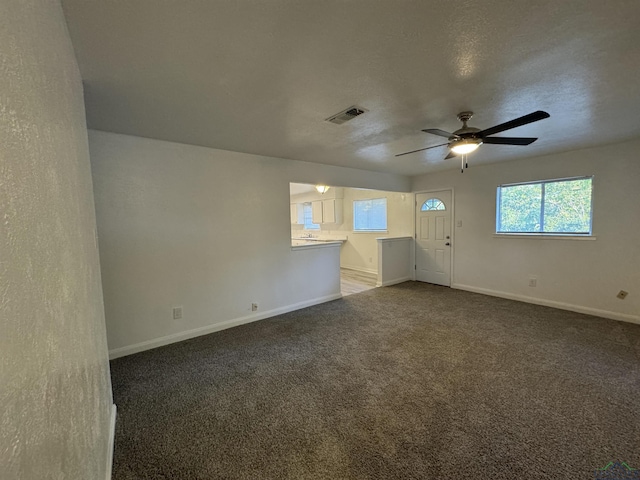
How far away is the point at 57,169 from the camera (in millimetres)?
980

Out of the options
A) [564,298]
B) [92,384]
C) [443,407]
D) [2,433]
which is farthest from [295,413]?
[564,298]

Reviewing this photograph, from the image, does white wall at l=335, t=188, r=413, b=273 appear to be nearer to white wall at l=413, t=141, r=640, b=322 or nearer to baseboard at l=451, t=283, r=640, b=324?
white wall at l=413, t=141, r=640, b=322

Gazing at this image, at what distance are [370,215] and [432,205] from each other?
1.70 meters

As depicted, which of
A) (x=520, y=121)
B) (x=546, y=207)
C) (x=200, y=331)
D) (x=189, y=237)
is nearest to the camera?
(x=520, y=121)

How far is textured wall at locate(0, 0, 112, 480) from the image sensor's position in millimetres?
489

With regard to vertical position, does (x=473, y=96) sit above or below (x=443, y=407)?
above

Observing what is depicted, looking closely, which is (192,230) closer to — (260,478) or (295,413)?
(295,413)

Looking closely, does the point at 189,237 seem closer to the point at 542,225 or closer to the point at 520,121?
the point at 520,121

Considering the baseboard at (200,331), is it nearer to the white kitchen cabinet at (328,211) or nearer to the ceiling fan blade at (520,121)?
the ceiling fan blade at (520,121)

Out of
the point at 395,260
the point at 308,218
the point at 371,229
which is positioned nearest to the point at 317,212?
the point at 308,218

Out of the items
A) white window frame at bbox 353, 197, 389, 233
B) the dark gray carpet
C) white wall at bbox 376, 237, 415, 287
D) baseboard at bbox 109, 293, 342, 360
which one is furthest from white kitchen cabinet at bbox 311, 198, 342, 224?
the dark gray carpet

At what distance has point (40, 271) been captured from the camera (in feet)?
2.21

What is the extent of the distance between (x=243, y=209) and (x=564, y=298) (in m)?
4.82

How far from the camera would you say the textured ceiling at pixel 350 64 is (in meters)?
1.30
